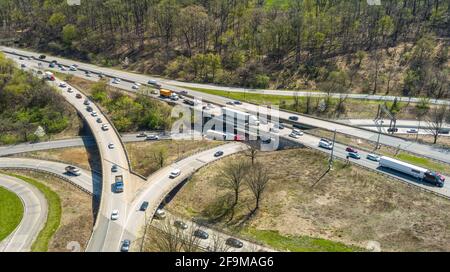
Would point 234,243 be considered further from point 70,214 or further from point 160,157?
point 70,214

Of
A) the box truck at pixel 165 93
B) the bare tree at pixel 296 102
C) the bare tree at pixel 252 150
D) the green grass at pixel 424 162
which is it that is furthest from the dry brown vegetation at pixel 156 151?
the green grass at pixel 424 162

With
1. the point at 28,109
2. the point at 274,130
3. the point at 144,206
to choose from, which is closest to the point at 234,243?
the point at 144,206

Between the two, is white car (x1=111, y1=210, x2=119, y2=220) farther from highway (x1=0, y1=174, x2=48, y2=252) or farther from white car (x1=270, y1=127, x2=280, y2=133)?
white car (x1=270, y1=127, x2=280, y2=133)

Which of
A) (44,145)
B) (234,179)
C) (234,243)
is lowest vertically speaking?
(44,145)

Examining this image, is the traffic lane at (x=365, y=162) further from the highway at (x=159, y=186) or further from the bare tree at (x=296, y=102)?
the bare tree at (x=296, y=102)

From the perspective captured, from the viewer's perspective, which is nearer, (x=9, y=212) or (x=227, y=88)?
(x=9, y=212)
